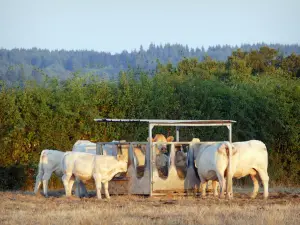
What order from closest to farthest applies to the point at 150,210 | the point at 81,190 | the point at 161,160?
the point at 150,210
the point at 161,160
the point at 81,190

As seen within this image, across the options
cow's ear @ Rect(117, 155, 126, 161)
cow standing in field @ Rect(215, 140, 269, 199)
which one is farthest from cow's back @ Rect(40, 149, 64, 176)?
cow standing in field @ Rect(215, 140, 269, 199)

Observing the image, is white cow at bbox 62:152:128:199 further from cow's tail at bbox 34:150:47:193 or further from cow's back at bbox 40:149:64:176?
cow's tail at bbox 34:150:47:193

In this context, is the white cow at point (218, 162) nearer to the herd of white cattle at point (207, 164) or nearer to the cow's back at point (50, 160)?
the herd of white cattle at point (207, 164)

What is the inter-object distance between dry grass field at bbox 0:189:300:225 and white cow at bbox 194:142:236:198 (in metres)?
0.55

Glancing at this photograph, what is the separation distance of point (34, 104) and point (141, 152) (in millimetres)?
6258

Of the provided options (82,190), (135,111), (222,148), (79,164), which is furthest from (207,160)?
(135,111)

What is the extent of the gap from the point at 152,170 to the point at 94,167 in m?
1.54

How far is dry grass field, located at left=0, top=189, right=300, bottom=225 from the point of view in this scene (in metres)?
13.9

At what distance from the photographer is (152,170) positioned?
789 inches

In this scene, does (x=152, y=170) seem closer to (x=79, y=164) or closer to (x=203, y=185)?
(x=203, y=185)

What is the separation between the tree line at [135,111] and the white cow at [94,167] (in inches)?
207

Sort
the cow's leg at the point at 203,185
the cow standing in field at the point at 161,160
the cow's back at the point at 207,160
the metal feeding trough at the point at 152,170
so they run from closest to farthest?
the cow's back at the point at 207,160 < the metal feeding trough at the point at 152,170 < the cow's leg at the point at 203,185 < the cow standing in field at the point at 161,160

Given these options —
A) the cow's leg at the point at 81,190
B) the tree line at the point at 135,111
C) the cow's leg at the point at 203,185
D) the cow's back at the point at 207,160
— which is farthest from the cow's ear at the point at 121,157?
the tree line at the point at 135,111

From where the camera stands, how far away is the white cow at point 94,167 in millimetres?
19797
